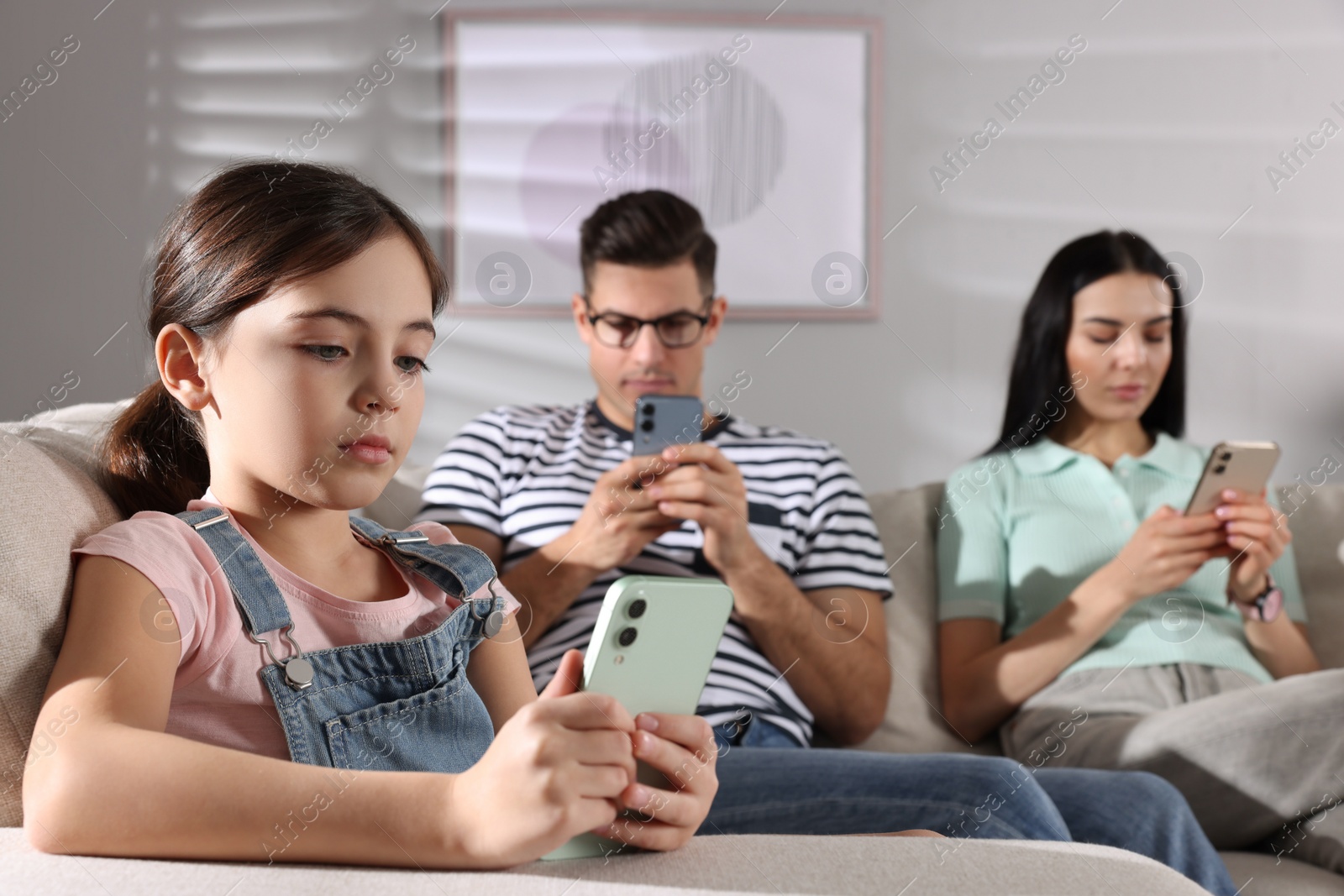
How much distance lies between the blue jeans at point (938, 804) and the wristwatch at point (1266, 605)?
0.46 m

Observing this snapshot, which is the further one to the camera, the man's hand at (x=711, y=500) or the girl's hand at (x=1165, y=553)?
the girl's hand at (x=1165, y=553)

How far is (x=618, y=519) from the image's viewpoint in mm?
1371

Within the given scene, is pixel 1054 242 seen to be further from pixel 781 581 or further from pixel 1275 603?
pixel 781 581

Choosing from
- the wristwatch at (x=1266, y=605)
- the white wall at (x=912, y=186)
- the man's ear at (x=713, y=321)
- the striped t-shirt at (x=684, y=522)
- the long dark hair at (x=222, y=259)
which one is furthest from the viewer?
the white wall at (x=912, y=186)

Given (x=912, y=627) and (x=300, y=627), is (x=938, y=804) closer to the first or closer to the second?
(x=912, y=627)

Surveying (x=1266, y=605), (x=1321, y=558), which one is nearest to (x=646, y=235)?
(x=1266, y=605)

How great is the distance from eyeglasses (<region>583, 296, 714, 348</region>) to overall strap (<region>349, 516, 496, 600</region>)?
711 mm

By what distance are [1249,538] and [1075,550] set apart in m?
0.24

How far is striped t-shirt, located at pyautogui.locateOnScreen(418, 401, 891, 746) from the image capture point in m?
1.41

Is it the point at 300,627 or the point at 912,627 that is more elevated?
the point at 300,627

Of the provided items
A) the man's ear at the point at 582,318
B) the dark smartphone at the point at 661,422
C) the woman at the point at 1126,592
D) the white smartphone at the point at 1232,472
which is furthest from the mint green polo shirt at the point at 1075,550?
the man's ear at the point at 582,318

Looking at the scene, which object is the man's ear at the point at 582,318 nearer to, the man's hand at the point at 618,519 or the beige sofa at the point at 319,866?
the man's hand at the point at 618,519

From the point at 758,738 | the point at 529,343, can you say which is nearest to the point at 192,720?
the point at 758,738

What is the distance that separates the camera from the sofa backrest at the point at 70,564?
26.8 inches
